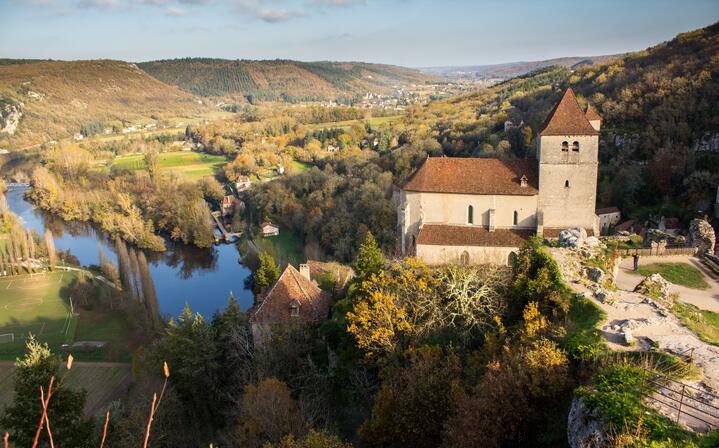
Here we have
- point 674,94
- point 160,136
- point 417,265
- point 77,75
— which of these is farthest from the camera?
point 77,75

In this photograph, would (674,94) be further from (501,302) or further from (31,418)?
(31,418)

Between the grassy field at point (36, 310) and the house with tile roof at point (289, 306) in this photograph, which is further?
the grassy field at point (36, 310)

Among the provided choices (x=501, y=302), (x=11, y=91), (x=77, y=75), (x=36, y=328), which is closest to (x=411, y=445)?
(x=501, y=302)

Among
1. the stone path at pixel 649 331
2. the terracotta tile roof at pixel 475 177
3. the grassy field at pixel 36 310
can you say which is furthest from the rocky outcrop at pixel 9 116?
the stone path at pixel 649 331

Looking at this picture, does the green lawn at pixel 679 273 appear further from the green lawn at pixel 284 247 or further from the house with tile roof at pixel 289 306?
the green lawn at pixel 284 247

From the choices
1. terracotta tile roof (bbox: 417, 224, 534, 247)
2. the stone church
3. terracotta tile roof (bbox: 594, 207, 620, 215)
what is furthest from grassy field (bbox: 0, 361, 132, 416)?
terracotta tile roof (bbox: 594, 207, 620, 215)

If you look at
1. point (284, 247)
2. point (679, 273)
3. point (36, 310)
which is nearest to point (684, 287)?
point (679, 273)
